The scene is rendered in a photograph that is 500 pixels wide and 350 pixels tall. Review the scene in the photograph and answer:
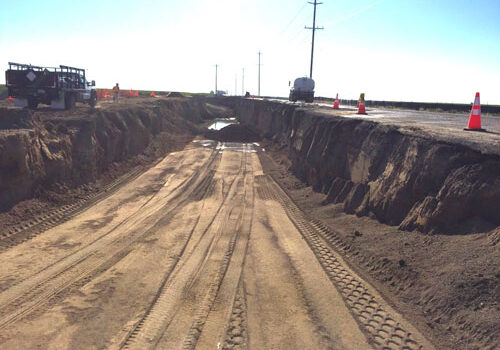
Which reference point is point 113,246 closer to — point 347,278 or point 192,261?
point 192,261

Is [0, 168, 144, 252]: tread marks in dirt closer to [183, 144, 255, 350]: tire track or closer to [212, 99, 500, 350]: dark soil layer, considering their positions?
[183, 144, 255, 350]: tire track

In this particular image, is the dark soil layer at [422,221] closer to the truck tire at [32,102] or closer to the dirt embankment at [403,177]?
the dirt embankment at [403,177]

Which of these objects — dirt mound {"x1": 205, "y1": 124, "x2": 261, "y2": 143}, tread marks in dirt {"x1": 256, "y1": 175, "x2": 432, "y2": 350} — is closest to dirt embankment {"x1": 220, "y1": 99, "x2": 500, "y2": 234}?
tread marks in dirt {"x1": 256, "y1": 175, "x2": 432, "y2": 350}

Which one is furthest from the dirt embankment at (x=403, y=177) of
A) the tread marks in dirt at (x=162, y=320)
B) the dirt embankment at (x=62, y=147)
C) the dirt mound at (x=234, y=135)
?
the dirt mound at (x=234, y=135)

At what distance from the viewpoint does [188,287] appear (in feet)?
21.0

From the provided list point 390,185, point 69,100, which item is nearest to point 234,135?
point 69,100

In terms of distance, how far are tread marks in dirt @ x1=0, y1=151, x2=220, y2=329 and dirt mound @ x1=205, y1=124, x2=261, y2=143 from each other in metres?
21.3

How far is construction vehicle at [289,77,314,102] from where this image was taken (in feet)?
118

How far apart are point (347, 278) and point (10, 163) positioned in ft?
29.8

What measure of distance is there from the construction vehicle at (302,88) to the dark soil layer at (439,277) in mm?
29136

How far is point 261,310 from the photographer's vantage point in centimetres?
568

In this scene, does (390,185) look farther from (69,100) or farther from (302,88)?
(302,88)

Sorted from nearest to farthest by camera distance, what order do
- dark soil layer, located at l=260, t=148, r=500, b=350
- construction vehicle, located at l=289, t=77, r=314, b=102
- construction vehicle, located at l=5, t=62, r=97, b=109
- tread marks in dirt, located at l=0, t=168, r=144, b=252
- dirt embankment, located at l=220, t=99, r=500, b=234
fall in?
dark soil layer, located at l=260, t=148, r=500, b=350 < dirt embankment, located at l=220, t=99, r=500, b=234 < tread marks in dirt, located at l=0, t=168, r=144, b=252 < construction vehicle, located at l=5, t=62, r=97, b=109 < construction vehicle, located at l=289, t=77, r=314, b=102

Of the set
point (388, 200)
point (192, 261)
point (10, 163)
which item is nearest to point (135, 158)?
point (10, 163)
